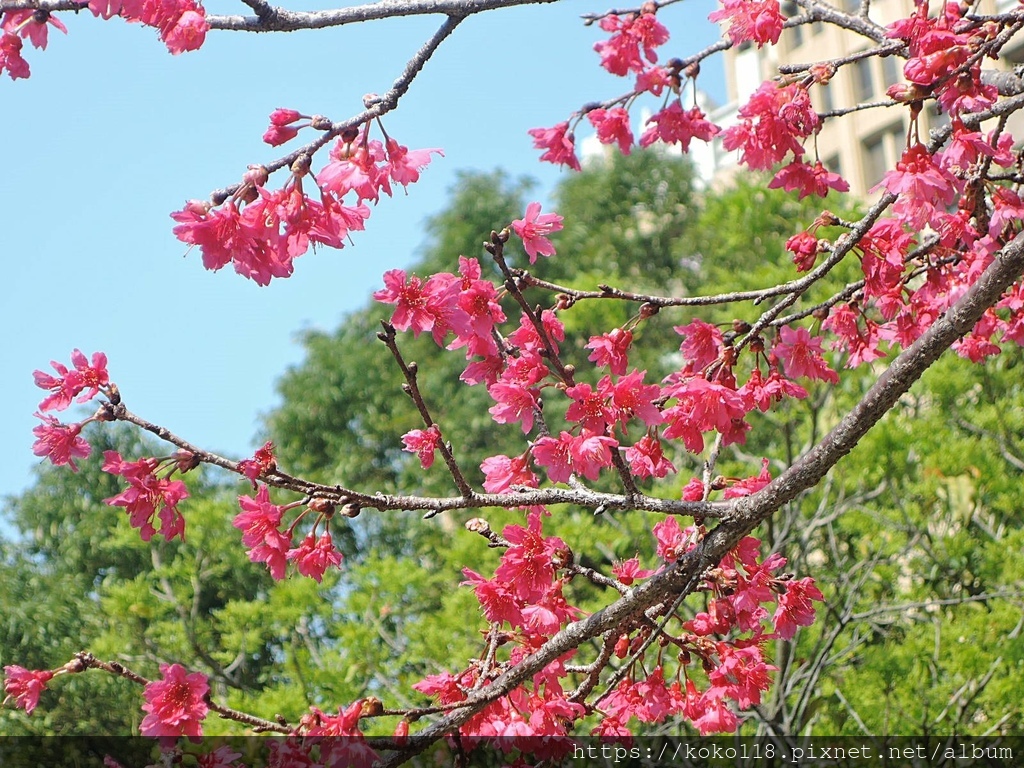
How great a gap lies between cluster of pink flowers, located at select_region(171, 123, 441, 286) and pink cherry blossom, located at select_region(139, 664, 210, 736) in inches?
30.3

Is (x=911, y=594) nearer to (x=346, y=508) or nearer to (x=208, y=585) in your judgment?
(x=346, y=508)

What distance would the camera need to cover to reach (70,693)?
1034cm

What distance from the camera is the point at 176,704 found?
1937 mm

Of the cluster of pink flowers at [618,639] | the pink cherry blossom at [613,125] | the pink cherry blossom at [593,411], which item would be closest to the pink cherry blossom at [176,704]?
the cluster of pink flowers at [618,639]

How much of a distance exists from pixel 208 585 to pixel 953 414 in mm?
7775

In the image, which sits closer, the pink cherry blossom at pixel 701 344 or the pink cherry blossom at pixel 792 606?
the pink cherry blossom at pixel 792 606

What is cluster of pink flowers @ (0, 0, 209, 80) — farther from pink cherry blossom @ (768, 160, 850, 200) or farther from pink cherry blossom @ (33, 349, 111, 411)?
pink cherry blossom @ (768, 160, 850, 200)

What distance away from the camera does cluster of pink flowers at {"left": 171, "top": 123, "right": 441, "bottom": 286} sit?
1800mm

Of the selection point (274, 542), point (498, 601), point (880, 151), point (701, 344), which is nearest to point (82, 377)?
point (274, 542)

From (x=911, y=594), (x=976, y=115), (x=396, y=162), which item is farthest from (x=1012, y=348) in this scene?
(x=396, y=162)

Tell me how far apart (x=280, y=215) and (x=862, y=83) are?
20.9m

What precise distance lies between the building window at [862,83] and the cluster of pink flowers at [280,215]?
795 inches

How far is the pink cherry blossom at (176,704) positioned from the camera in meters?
1.91

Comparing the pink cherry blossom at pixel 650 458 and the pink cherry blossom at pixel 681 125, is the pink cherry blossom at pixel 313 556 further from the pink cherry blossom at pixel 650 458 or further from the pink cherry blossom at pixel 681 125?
the pink cherry blossom at pixel 681 125
